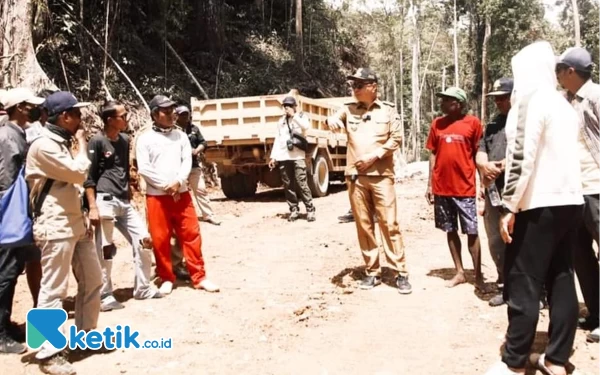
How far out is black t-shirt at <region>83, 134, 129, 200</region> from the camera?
459cm

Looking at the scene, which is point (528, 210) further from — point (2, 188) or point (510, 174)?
point (2, 188)

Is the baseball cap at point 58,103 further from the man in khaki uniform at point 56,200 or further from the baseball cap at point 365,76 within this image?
the baseball cap at point 365,76

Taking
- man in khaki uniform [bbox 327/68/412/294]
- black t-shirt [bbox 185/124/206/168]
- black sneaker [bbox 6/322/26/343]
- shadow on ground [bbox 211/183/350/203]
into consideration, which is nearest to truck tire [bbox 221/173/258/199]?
shadow on ground [bbox 211/183/350/203]

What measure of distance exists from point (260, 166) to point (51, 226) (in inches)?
292

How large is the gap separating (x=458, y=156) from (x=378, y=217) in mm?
892

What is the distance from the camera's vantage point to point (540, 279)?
3043 mm

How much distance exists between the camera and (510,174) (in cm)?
310

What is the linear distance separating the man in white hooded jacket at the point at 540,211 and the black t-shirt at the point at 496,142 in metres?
1.26

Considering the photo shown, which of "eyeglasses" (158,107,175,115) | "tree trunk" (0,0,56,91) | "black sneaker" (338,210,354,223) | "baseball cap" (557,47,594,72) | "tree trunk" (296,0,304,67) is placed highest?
"tree trunk" (296,0,304,67)

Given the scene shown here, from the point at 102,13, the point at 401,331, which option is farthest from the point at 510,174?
the point at 102,13

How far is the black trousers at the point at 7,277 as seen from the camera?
3.81 m

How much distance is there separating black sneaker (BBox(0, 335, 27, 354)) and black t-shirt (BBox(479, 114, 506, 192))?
3.79 meters

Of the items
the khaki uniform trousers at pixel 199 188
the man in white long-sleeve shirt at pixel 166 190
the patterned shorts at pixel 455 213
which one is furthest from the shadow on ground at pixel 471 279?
the khaki uniform trousers at pixel 199 188

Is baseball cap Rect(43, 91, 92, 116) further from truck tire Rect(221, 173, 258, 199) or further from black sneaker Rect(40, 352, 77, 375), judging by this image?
truck tire Rect(221, 173, 258, 199)
